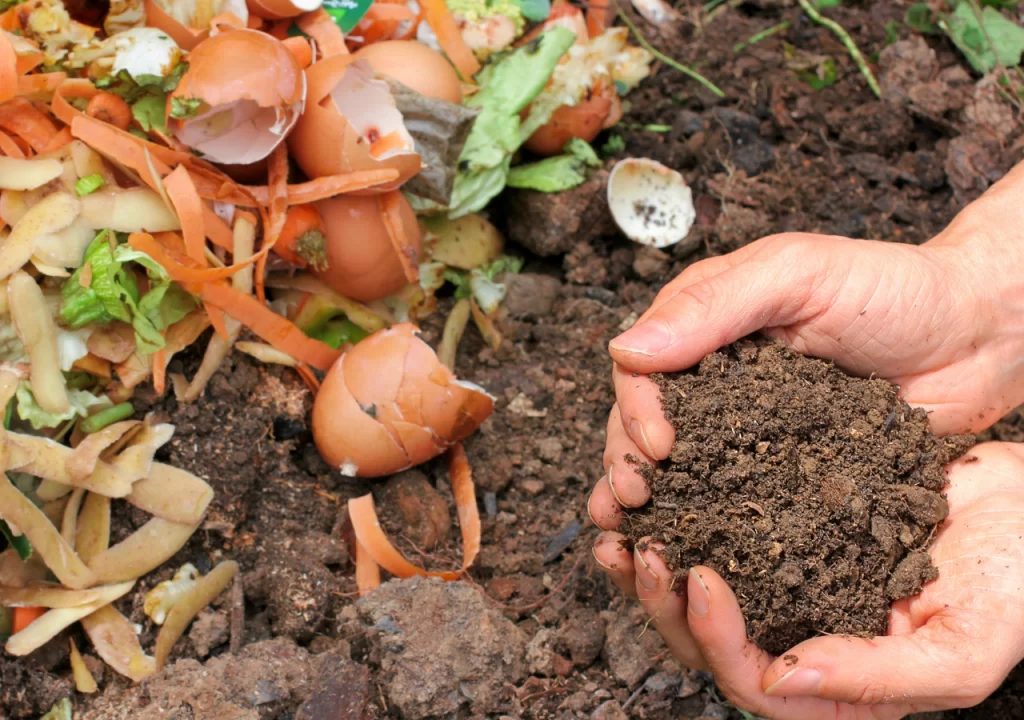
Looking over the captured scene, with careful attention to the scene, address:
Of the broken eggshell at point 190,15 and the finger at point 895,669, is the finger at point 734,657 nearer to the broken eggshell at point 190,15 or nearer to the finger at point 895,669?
the finger at point 895,669

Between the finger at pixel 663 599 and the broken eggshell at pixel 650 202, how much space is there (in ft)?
3.75

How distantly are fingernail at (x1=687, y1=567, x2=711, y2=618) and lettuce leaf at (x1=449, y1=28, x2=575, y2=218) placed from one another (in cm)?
130

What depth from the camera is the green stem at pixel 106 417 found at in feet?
6.33

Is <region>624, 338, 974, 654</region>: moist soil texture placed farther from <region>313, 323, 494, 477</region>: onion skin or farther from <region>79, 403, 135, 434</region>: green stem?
<region>79, 403, 135, 434</region>: green stem

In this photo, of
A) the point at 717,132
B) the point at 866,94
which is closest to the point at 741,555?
the point at 717,132

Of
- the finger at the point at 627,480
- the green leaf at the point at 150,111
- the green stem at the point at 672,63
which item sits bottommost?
the finger at the point at 627,480

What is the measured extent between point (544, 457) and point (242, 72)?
42.6 inches

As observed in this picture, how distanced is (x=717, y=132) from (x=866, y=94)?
0.51 m

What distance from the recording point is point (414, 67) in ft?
7.28

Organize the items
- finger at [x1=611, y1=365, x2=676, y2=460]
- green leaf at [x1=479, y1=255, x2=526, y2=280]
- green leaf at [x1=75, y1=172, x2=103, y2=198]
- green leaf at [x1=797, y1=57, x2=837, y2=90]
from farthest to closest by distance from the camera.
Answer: green leaf at [x1=797, y1=57, x2=837, y2=90], green leaf at [x1=479, y1=255, x2=526, y2=280], green leaf at [x1=75, y1=172, x2=103, y2=198], finger at [x1=611, y1=365, x2=676, y2=460]

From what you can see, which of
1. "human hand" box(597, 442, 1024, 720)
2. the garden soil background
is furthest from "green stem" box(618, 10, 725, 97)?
"human hand" box(597, 442, 1024, 720)

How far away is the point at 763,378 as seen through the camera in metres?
1.61

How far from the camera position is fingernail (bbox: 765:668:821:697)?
1423mm

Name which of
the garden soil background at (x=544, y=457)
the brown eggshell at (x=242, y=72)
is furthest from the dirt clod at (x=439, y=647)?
the brown eggshell at (x=242, y=72)
